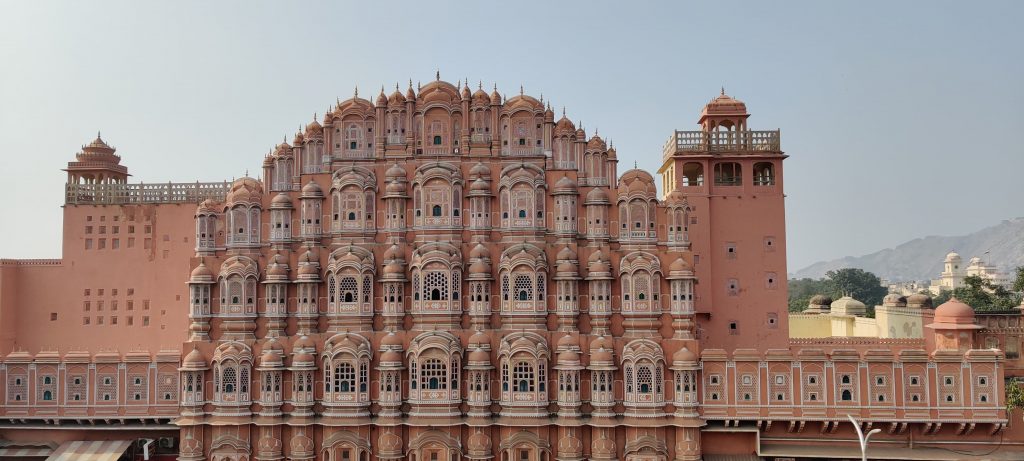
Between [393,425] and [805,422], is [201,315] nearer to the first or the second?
[393,425]

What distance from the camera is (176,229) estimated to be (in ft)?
139

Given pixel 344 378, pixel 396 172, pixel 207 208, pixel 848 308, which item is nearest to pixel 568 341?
pixel 344 378

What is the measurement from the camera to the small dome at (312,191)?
34156 mm

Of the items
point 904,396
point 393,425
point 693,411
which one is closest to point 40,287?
point 393,425

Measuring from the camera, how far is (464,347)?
108ft

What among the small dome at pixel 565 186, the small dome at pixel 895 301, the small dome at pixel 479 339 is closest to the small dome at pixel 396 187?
the small dome at pixel 565 186

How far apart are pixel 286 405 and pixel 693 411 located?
15345mm

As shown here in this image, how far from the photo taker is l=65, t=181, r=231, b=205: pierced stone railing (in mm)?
43125

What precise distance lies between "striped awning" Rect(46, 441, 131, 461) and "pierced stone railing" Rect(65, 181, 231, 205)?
13.2 meters

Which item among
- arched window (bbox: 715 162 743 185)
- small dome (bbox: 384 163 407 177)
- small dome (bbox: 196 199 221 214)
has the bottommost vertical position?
small dome (bbox: 196 199 221 214)

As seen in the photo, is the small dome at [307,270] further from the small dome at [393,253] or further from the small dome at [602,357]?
the small dome at [602,357]

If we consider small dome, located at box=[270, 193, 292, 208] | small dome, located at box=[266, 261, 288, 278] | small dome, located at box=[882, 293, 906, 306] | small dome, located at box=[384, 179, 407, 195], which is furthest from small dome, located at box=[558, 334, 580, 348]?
small dome, located at box=[882, 293, 906, 306]

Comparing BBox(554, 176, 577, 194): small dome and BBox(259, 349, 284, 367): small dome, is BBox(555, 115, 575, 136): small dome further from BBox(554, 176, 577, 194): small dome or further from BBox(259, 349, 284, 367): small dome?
BBox(259, 349, 284, 367): small dome

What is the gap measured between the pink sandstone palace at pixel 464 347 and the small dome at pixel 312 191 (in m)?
0.09
